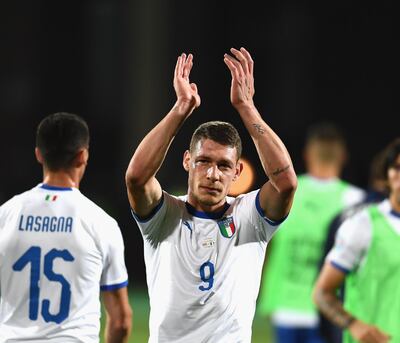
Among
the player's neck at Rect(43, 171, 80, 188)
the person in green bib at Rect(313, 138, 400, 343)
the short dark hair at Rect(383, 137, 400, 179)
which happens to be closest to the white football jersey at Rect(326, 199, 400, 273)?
the person in green bib at Rect(313, 138, 400, 343)

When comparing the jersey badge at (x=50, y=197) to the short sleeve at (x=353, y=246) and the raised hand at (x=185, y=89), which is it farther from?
the short sleeve at (x=353, y=246)

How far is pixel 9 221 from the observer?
5461mm

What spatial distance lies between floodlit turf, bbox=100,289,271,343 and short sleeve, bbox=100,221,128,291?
658cm

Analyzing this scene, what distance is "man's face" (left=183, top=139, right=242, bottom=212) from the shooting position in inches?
206

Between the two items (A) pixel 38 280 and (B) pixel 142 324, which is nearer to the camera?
(A) pixel 38 280

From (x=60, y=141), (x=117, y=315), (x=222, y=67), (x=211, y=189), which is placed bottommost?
(x=117, y=315)

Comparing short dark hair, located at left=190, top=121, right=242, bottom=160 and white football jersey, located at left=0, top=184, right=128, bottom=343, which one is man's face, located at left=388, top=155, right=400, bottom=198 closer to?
short dark hair, located at left=190, top=121, right=242, bottom=160

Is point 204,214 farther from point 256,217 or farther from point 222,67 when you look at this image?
point 222,67

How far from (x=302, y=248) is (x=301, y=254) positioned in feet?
0.17

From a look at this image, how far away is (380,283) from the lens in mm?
6566

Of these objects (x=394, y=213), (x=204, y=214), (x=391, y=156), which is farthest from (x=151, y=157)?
(x=391, y=156)

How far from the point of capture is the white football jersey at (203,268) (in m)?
5.23

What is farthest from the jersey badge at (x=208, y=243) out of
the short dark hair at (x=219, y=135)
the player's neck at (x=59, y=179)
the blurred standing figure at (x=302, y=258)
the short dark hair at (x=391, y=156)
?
the blurred standing figure at (x=302, y=258)

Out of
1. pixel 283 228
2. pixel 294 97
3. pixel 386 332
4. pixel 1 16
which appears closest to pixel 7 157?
pixel 1 16
